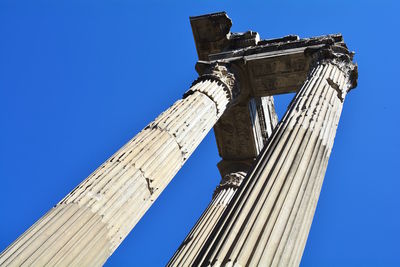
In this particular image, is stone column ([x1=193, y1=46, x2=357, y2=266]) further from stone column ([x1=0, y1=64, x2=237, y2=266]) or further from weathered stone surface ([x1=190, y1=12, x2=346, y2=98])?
weathered stone surface ([x1=190, y1=12, x2=346, y2=98])

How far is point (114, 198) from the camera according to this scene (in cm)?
995

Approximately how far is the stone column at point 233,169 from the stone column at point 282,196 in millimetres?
6780

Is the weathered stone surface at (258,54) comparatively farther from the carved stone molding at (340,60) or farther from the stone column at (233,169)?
the stone column at (233,169)

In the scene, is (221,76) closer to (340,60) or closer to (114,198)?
(340,60)

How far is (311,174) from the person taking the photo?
8172mm

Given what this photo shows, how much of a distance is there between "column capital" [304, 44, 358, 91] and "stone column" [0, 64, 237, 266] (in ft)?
14.2

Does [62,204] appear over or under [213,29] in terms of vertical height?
under

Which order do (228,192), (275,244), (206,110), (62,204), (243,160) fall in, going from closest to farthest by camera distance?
(275,244) < (62,204) < (206,110) < (228,192) < (243,160)

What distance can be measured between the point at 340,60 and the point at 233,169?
8.07 metres

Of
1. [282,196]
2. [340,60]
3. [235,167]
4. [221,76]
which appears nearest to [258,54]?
[221,76]

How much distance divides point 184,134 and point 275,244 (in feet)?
24.2

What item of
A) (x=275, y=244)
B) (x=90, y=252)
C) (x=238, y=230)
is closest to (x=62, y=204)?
(x=90, y=252)

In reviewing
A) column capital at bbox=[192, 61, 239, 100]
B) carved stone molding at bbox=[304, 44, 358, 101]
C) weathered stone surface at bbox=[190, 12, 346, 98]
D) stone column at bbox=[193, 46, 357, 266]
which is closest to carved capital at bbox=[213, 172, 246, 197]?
weathered stone surface at bbox=[190, 12, 346, 98]

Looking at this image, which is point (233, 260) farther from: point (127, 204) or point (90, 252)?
point (127, 204)
